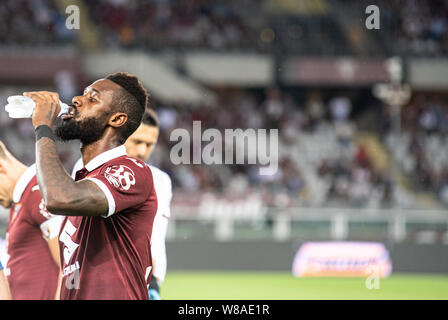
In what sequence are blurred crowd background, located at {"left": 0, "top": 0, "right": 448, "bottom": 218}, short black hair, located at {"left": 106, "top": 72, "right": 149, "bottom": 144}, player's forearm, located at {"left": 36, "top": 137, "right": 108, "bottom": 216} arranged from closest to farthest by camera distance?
1. player's forearm, located at {"left": 36, "top": 137, "right": 108, "bottom": 216}
2. short black hair, located at {"left": 106, "top": 72, "right": 149, "bottom": 144}
3. blurred crowd background, located at {"left": 0, "top": 0, "right": 448, "bottom": 218}

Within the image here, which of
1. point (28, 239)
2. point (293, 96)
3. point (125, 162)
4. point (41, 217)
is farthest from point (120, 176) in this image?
point (293, 96)

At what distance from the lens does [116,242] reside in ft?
11.3

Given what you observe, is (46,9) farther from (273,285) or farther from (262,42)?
(273,285)

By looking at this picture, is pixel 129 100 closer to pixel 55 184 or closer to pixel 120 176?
pixel 120 176

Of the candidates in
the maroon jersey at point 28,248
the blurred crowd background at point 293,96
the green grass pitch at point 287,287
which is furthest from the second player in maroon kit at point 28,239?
the blurred crowd background at point 293,96

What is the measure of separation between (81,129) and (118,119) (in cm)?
18

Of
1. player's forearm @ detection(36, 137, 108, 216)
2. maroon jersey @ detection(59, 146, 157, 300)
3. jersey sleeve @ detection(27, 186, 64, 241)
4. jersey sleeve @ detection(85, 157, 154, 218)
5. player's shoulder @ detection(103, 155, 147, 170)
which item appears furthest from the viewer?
jersey sleeve @ detection(27, 186, 64, 241)

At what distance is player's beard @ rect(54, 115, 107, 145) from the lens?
3490 millimetres

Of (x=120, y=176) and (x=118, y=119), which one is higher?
(x=118, y=119)

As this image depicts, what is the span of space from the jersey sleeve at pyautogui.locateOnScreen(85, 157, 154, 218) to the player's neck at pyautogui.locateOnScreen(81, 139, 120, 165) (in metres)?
0.11

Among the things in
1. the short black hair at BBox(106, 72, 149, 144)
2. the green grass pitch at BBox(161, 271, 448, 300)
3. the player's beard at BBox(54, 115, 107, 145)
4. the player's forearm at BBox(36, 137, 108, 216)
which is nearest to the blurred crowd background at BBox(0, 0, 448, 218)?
the green grass pitch at BBox(161, 271, 448, 300)

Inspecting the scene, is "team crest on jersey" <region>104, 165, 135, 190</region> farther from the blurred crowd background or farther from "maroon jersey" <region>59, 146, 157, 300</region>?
the blurred crowd background

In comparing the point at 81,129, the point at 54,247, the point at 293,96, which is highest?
the point at 293,96
